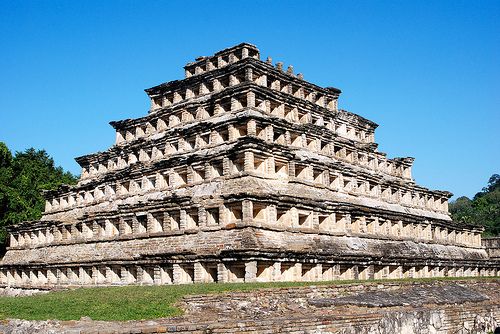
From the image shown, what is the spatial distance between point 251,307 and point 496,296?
48.8 feet

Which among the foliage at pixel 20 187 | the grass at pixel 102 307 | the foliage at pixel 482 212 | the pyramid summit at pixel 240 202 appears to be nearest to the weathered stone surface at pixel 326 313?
the grass at pixel 102 307

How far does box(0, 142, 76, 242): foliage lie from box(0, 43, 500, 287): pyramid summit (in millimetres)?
7241

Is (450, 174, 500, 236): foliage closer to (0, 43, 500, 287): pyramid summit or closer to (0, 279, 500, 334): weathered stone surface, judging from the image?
(0, 43, 500, 287): pyramid summit

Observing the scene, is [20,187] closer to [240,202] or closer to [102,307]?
[240,202]

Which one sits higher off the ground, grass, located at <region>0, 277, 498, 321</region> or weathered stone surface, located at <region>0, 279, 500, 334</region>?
grass, located at <region>0, 277, 498, 321</region>

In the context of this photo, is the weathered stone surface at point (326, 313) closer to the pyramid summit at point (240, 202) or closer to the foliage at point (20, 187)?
the pyramid summit at point (240, 202)

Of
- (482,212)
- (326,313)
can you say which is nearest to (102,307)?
(326,313)

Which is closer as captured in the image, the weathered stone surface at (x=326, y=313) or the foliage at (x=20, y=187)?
the weathered stone surface at (x=326, y=313)

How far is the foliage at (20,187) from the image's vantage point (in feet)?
169

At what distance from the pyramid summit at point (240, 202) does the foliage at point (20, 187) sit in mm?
7241

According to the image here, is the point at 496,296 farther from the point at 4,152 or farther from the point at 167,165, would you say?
the point at 4,152

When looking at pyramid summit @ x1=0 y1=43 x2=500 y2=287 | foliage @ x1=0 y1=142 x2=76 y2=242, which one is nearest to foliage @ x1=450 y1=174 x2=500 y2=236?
pyramid summit @ x1=0 y1=43 x2=500 y2=287

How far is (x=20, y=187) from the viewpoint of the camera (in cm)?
5456

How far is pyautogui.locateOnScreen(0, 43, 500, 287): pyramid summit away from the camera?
28.8 m
